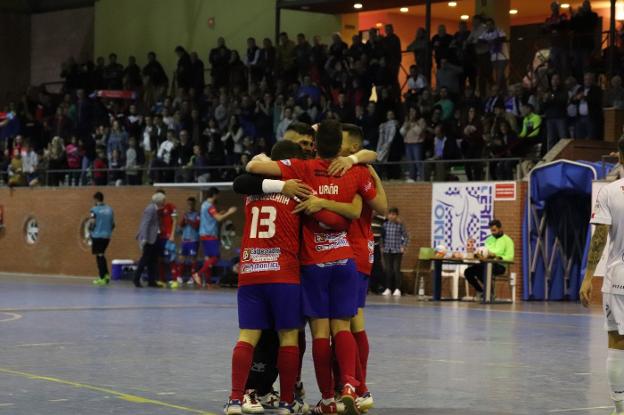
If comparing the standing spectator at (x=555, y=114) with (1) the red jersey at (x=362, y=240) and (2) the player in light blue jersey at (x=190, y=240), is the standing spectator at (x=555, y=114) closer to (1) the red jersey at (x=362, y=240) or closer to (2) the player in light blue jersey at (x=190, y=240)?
(2) the player in light blue jersey at (x=190, y=240)

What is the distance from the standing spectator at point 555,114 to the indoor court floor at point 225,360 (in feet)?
20.6

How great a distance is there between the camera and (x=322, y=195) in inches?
355

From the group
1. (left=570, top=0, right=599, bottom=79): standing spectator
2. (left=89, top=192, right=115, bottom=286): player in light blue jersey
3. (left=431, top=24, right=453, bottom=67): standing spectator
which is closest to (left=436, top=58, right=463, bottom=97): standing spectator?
(left=431, top=24, right=453, bottom=67): standing spectator

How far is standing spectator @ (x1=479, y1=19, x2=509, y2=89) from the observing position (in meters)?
30.8

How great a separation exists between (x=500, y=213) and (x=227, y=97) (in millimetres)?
11730

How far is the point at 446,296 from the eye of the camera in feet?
91.4

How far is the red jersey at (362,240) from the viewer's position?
9.48 metres

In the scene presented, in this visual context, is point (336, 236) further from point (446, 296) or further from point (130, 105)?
point (130, 105)

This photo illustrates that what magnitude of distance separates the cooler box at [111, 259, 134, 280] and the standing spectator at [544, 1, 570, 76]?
43.4ft

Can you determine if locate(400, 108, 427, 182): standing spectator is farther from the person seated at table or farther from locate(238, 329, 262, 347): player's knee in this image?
locate(238, 329, 262, 347): player's knee

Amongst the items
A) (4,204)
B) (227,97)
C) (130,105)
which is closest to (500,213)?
(227,97)

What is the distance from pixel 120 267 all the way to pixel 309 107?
7260 mm

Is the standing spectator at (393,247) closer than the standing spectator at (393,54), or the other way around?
the standing spectator at (393,247)

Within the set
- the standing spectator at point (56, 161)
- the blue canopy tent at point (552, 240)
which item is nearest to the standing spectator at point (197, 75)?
the standing spectator at point (56, 161)
